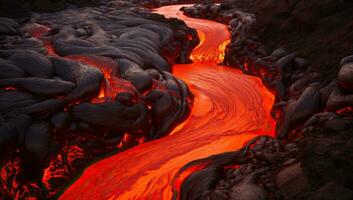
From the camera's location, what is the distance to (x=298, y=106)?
439 centimetres

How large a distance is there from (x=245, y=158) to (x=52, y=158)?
2.31 metres

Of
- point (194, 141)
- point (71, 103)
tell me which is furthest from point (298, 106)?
point (71, 103)

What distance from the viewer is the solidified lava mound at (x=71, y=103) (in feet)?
12.8

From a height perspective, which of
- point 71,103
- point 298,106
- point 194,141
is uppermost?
point 298,106

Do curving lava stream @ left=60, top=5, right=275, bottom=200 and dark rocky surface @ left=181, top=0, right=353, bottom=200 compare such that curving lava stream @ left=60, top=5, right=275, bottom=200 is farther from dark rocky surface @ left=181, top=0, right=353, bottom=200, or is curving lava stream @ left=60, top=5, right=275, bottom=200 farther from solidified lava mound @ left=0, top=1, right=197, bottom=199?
dark rocky surface @ left=181, top=0, right=353, bottom=200

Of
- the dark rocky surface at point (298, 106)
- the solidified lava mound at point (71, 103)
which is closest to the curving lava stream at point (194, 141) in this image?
the solidified lava mound at point (71, 103)

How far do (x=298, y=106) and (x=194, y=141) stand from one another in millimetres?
1478

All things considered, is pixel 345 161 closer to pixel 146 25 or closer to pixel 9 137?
pixel 9 137

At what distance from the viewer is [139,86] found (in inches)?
207

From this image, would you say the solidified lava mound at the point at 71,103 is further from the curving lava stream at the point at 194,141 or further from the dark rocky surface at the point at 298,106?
the dark rocky surface at the point at 298,106

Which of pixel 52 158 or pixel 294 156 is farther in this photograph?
pixel 52 158

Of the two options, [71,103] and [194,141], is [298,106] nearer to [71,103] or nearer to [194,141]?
[194,141]

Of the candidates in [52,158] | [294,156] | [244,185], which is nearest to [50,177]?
[52,158]

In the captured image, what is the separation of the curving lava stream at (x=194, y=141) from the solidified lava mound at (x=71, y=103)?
0.22 meters
